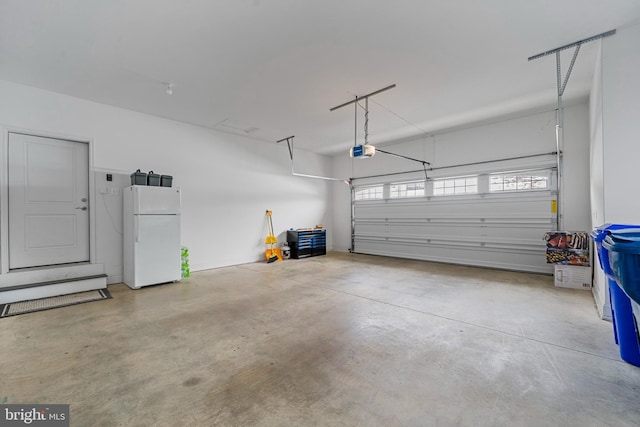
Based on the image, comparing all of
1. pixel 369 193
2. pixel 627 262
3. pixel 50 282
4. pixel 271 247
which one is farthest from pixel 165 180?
pixel 627 262

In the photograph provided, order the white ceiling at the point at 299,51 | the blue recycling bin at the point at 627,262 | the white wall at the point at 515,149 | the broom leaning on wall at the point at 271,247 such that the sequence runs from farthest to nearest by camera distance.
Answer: the broom leaning on wall at the point at 271,247
the white wall at the point at 515,149
the white ceiling at the point at 299,51
the blue recycling bin at the point at 627,262

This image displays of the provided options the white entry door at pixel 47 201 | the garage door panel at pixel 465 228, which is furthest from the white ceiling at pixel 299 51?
the garage door panel at pixel 465 228

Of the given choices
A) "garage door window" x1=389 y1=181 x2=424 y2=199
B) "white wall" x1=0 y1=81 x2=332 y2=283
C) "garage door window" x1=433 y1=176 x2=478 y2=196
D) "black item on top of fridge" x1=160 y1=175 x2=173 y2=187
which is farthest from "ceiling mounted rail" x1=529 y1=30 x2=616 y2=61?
"black item on top of fridge" x1=160 y1=175 x2=173 y2=187

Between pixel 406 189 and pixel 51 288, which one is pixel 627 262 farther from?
pixel 51 288

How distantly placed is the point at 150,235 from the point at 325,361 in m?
3.62

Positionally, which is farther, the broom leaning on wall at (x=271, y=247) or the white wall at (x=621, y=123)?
the broom leaning on wall at (x=271, y=247)

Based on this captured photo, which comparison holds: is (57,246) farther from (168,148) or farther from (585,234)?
(585,234)

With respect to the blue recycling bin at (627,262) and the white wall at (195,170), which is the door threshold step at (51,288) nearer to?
the white wall at (195,170)

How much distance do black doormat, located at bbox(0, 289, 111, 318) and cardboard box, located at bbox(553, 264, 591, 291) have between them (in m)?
6.76

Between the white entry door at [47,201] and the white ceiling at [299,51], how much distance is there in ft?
3.06

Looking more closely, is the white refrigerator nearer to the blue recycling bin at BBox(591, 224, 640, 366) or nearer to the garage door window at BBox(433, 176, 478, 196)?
the blue recycling bin at BBox(591, 224, 640, 366)

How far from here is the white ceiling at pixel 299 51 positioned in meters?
2.48

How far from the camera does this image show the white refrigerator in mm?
4266

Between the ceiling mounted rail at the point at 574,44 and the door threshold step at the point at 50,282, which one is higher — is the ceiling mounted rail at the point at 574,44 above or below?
above
